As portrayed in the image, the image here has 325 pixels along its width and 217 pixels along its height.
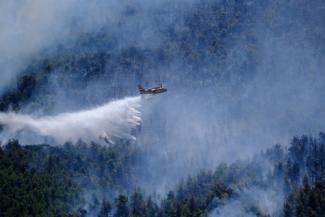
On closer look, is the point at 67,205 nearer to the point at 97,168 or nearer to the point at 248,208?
the point at 97,168

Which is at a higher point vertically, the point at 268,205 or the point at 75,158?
the point at 75,158

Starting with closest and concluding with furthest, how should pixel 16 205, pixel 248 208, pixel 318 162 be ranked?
1. pixel 16 205
2. pixel 248 208
3. pixel 318 162

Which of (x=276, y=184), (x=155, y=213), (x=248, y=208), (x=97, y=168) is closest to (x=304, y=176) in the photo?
(x=276, y=184)

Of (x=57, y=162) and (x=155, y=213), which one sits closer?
(x=155, y=213)

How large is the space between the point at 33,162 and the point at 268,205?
60.7 meters

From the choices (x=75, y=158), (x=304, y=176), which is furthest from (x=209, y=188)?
(x=75, y=158)

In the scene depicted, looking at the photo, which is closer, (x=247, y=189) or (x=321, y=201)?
(x=321, y=201)

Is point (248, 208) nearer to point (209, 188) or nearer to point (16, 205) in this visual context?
point (209, 188)

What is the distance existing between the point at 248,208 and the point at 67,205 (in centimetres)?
4373

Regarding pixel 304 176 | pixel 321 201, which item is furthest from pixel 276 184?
pixel 321 201

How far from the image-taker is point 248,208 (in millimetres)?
179875

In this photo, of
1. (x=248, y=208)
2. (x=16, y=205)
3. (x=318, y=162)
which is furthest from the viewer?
(x=318, y=162)

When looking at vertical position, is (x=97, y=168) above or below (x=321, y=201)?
above

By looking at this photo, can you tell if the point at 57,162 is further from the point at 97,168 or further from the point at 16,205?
the point at 16,205
